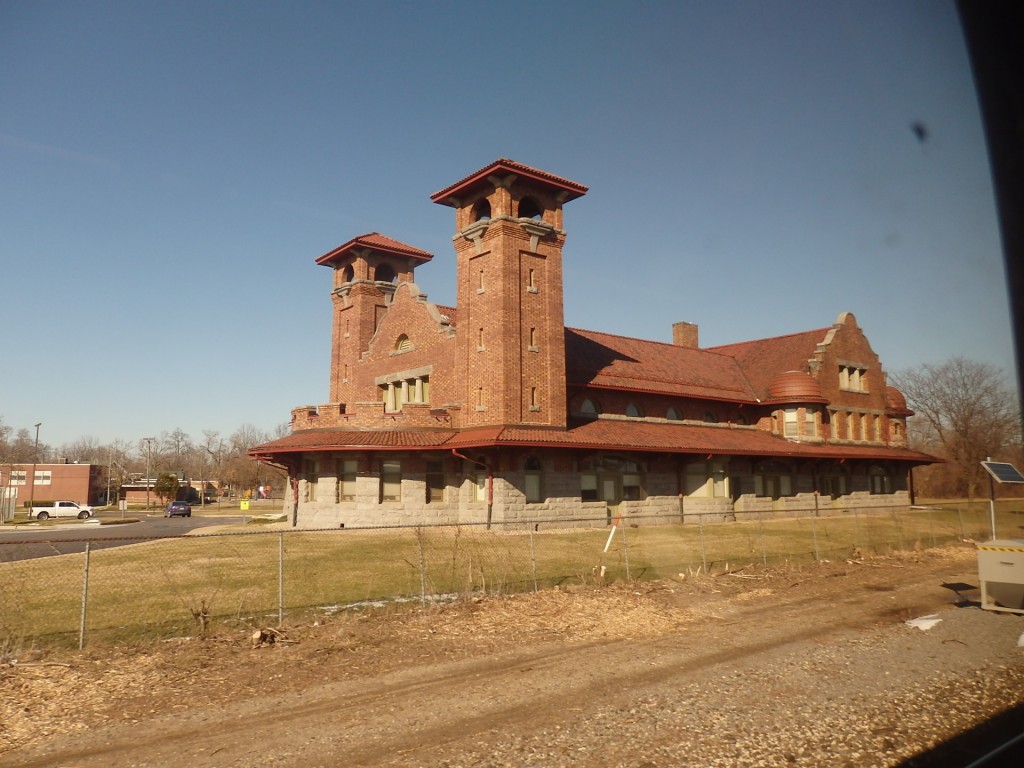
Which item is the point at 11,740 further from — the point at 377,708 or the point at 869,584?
the point at 869,584

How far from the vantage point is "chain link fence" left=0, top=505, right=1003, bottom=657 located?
12.2 metres

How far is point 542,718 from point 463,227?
2654 cm

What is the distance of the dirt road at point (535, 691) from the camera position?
6.63 m

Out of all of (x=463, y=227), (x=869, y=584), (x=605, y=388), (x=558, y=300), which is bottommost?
(x=869, y=584)

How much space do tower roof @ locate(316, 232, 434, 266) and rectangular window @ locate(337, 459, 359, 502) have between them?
14468 millimetres

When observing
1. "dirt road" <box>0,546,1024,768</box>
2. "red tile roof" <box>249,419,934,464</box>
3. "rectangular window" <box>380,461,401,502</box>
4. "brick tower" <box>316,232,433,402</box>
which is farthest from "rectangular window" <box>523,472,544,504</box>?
"dirt road" <box>0,546,1024,768</box>

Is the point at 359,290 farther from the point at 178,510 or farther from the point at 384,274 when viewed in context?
the point at 178,510

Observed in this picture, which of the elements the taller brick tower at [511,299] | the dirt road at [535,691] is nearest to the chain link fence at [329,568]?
the dirt road at [535,691]

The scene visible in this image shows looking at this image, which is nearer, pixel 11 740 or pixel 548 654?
pixel 11 740

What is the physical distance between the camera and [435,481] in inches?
1187

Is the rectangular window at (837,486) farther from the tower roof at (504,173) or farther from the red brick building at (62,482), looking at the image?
the red brick building at (62,482)

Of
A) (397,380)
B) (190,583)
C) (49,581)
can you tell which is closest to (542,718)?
(190,583)

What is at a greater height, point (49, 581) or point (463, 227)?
point (463, 227)

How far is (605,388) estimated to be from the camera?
33.3 meters
